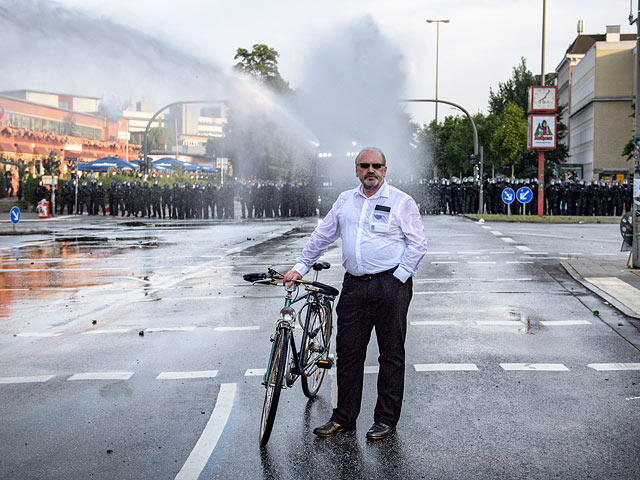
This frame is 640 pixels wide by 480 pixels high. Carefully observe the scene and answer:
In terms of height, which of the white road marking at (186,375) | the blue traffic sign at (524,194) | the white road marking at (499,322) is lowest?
the white road marking at (186,375)

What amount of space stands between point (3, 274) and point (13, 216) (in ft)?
42.7

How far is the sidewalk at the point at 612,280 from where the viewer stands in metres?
10.5

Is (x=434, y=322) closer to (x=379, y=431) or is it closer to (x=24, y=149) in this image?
(x=379, y=431)

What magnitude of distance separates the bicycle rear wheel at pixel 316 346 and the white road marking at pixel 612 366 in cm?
249

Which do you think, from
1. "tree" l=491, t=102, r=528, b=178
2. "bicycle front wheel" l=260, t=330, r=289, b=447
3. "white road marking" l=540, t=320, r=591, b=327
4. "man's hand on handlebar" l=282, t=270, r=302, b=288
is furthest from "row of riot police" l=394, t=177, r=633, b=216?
"bicycle front wheel" l=260, t=330, r=289, b=447

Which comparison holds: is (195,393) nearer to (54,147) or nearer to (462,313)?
(462,313)

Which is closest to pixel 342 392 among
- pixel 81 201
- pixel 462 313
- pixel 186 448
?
pixel 186 448

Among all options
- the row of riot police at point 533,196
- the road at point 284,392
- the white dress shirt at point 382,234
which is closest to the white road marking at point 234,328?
the road at point 284,392

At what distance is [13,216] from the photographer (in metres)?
27.7

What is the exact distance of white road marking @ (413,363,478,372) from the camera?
704 centimetres

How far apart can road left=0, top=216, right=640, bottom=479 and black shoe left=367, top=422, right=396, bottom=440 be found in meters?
0.09

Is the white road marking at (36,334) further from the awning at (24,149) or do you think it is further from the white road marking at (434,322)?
the awning at (24,149)

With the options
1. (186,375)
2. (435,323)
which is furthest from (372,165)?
(435,323)

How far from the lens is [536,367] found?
23.5 feet
